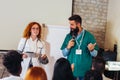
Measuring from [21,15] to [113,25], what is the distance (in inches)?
78.3

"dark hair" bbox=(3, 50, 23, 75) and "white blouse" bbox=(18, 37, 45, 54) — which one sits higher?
"dark hair" bbox=(3, 50, 23, 75)

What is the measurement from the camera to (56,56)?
4992 mm

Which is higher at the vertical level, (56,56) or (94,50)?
(94,50)

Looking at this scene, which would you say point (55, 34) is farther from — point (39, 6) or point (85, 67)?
point (85, 67)

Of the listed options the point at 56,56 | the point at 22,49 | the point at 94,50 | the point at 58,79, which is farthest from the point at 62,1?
the point at 58,79

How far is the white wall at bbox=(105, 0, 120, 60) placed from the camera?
521 centimetres

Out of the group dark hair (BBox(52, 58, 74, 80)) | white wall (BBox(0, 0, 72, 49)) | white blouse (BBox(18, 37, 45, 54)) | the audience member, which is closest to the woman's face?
the audience member

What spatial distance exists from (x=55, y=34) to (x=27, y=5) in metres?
0.84

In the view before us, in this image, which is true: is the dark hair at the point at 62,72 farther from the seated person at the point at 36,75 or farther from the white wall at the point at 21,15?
the white wall at the point at 21,15

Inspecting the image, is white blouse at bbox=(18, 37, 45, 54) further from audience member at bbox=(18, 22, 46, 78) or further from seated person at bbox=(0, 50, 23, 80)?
seated person at bbox=(0, 50, 23, 80)

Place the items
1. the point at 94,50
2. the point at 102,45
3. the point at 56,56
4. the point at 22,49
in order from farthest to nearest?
the point at 102,45 < the point at 56,56 < the point at 22,49 < the point at 94,50

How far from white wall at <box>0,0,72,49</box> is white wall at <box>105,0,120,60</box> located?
1.01 meters

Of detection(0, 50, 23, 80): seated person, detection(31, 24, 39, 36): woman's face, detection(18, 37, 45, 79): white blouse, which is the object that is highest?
detection(31, 24, 39, 36): woman's face

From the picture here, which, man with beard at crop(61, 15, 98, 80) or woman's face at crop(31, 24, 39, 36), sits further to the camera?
woman's face at crop(31, 24, 39, 36)
